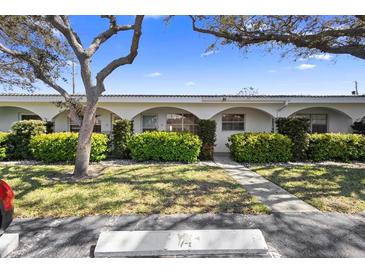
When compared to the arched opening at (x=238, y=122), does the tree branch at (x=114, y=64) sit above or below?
above

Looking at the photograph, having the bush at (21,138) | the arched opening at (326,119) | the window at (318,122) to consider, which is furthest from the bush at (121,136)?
the window at (318,122)

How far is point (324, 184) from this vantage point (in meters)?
6.21

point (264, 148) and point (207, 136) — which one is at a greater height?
point (207, 136)

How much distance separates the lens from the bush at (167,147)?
941cm

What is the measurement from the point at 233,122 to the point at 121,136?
6266 mm

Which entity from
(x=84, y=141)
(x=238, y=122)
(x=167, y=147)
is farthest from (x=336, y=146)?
(x=84, y=141)

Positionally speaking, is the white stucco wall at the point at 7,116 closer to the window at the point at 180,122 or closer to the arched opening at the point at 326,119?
the window at the point at 180,122

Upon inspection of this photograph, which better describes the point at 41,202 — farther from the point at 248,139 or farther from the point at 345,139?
the point at 345,139

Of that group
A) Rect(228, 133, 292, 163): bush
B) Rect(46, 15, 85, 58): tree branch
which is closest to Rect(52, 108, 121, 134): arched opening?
Rect(46, 15, 85, 58): tree branch

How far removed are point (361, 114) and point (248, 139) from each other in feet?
23.3

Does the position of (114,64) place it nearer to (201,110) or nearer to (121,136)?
(121,136)

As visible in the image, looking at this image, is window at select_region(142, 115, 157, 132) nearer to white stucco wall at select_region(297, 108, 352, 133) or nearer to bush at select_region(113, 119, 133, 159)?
bush at select_region(113, 119, 133, 159)

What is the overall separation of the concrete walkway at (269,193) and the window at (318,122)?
725cm

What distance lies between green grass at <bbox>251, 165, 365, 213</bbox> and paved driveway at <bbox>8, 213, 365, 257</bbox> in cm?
62
